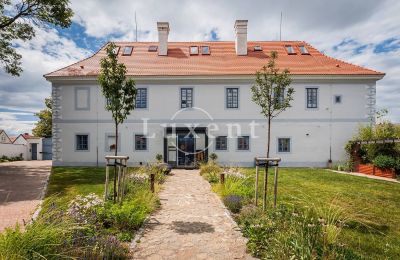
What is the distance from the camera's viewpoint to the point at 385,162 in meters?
15.7

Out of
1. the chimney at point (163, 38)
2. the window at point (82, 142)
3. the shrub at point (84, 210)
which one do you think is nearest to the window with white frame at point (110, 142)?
the window at point (82, 142)

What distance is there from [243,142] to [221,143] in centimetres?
169

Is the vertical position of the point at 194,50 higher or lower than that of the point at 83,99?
higher

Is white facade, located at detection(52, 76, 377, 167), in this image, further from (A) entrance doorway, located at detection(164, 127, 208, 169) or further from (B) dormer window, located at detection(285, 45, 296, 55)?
(B) dormer window, located at detection(285, 45, 296, 55)

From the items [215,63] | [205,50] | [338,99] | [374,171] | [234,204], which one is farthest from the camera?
[205,50]

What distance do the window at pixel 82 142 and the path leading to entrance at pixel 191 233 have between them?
13.0 meters

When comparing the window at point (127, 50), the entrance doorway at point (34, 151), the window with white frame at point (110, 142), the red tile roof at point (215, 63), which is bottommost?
the entrance doorway at point (34, 151)

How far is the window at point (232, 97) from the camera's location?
65.6 feet

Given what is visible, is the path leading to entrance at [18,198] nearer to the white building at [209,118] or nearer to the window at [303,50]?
the white building at [209,118]

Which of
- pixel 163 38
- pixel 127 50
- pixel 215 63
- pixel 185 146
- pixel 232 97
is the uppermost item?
pixel 163 38

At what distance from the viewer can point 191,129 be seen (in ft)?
65.1

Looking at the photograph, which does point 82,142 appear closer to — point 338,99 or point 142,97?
point 142,97

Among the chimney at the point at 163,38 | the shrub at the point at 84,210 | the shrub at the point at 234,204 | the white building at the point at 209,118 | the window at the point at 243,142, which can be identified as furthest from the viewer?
the chimney at the point at 163,38

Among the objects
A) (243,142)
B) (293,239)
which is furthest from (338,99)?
(293,239)
